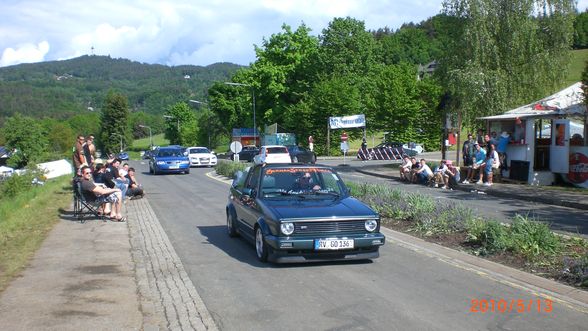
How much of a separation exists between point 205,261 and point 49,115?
549 ft

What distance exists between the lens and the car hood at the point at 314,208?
27.4 feet

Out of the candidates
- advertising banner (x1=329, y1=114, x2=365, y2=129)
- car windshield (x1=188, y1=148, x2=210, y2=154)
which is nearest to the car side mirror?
car windshield (x1=188, y1=148, x2=210, y2=154)

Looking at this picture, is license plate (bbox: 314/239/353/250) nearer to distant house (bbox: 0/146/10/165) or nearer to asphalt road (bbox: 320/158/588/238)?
asphalt road (bbox: 320/158/588/238)

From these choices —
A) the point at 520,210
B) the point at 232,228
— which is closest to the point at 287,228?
the point at 232,228

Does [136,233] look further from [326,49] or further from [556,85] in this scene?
[326,49]

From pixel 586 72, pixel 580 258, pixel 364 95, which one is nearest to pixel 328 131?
pixel 364 95

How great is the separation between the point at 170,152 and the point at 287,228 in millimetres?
28530

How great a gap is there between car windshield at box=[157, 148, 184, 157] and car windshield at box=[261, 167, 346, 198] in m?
26.3

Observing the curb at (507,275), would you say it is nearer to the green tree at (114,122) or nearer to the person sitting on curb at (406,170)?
the person sitting on curb at (406,170)

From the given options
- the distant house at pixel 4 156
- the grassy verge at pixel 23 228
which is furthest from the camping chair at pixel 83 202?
the distant house at pixel 4 156

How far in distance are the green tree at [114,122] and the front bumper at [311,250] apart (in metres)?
137

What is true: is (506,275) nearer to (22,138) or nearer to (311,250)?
(311,250)

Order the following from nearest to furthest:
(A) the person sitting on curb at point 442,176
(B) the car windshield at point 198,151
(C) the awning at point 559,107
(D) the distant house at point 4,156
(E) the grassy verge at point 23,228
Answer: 1. (E) the grassy verge at point 23,228
2. (C) the awning at point 559,107
3. (A) the person sitting on curb at point 442,176
4. (B) the car windshield at point 198,151
5. (D) the distant house at point 4,156

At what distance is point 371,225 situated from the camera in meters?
8.51
